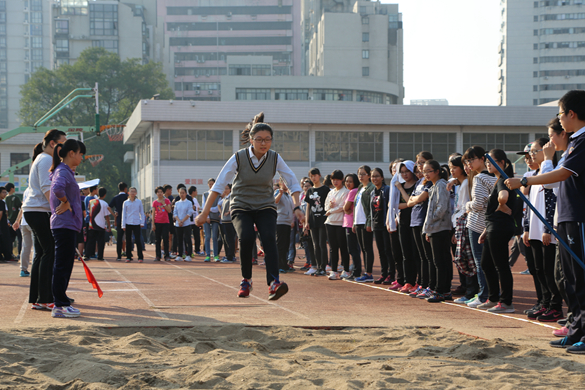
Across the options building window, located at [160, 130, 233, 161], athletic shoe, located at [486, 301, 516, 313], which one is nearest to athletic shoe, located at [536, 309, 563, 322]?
athletic shoe, located at [486, 301, 516, 313]

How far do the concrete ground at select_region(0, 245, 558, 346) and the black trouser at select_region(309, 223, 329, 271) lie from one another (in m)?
0.87

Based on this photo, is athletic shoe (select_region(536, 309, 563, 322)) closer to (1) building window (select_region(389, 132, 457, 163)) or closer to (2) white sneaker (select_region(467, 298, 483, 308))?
(2) white sneaker (select_region(467, 298, 483, 308))

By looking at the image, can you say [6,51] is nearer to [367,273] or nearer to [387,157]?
[387,157]

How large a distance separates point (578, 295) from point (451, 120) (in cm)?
4109

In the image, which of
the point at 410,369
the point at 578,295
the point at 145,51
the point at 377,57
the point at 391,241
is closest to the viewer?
the point at 410,369

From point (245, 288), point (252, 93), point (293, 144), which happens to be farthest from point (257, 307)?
point (252, 93)

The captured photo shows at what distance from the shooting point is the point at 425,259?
9117mm

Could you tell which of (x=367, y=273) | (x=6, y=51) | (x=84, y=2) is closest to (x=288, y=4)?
(x=84, y=2)

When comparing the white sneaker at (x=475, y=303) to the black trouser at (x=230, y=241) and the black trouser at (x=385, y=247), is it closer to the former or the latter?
the black trouser at (x=385, y=247)

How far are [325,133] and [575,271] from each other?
39996 millimetres

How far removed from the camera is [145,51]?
359 feet

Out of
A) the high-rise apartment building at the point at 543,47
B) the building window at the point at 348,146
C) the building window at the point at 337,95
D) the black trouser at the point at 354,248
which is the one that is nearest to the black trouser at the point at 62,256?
the black trouser at the point at 354,248

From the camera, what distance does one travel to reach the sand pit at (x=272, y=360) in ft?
13.6

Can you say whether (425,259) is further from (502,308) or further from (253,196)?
(253,196)
